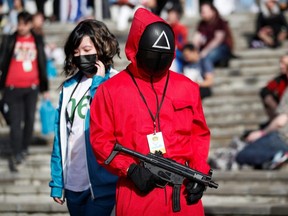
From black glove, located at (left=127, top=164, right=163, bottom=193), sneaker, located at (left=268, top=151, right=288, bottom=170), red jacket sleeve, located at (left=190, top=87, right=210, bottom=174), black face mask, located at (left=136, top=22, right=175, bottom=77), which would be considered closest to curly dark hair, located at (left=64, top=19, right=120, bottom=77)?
black face mask, located at (left=136, top=22, right=175, bottom=77)

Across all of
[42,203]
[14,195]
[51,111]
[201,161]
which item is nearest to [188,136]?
[201,161]

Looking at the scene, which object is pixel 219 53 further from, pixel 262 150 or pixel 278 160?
pixel 278 160

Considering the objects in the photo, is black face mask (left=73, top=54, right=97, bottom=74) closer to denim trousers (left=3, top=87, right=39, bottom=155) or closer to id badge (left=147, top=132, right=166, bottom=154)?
id badge (left=147, top=132, right=166, bottom=154)

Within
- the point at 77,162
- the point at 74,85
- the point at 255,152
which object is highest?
the point at 74,85

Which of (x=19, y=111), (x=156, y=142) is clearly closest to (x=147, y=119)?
(x=156, y=142)

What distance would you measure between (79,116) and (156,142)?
Result: 104 centimetres

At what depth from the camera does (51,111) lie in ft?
44.5

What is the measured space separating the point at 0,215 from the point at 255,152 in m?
2.96

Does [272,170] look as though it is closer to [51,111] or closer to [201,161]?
[51,111]

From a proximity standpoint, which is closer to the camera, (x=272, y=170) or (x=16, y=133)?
(x=272, y=170)

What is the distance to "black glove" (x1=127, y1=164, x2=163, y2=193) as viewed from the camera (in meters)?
6.00

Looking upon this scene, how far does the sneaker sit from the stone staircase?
0.40 feet

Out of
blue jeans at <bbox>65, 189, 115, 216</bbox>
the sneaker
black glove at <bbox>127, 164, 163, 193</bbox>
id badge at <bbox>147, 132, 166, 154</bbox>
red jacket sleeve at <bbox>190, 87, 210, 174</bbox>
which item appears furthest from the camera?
the sneaker

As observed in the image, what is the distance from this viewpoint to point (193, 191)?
6.08 metres
